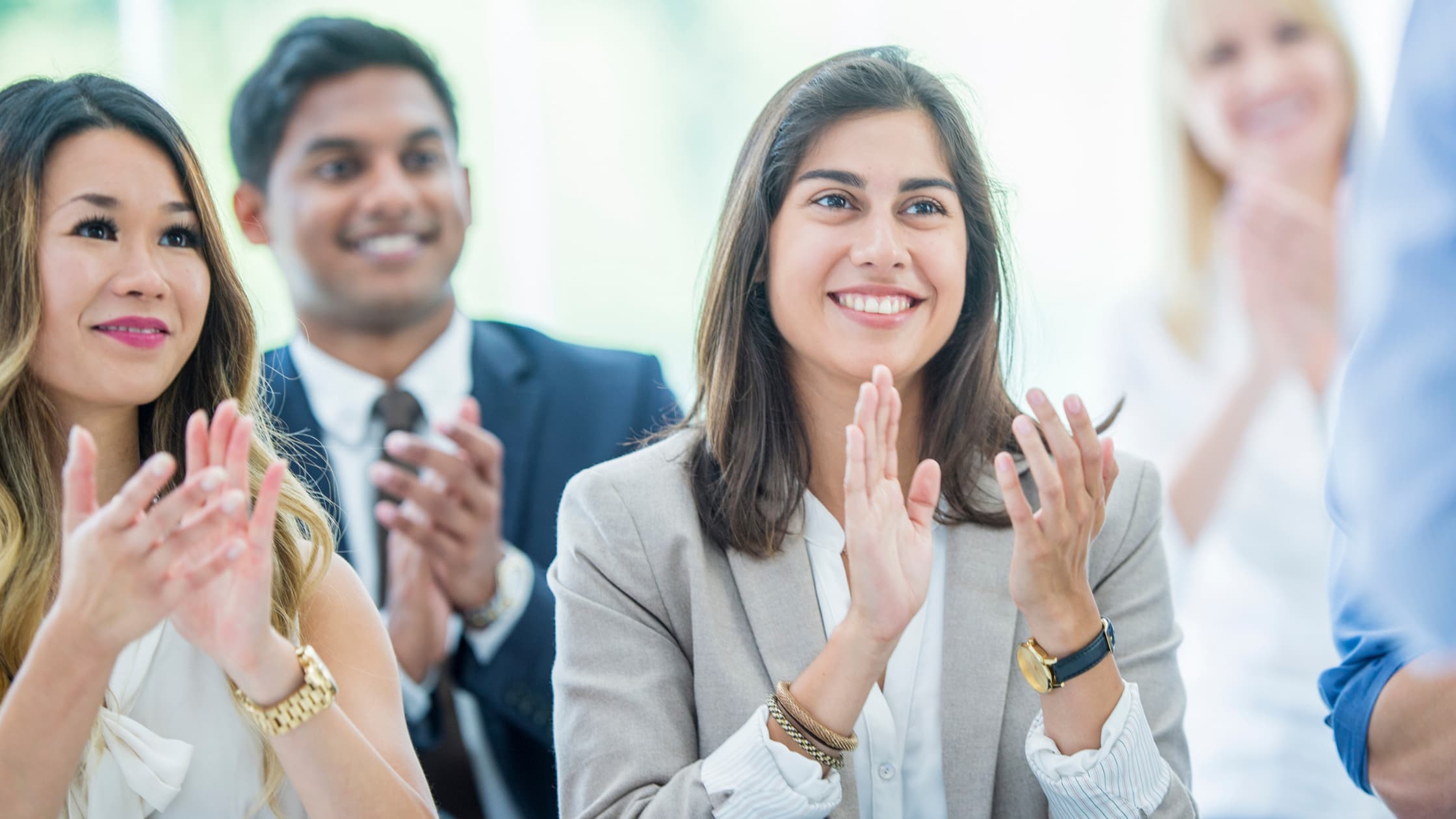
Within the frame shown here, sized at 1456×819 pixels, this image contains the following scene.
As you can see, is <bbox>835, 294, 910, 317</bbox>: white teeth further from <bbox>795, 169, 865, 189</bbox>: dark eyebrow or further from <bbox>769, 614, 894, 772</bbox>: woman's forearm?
<bbox>769, 614, 894, 772</bbox>: woman's forearm

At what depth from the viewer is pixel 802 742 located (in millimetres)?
1461

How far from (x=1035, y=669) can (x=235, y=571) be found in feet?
2.95

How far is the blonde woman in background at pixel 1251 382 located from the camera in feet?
9.11

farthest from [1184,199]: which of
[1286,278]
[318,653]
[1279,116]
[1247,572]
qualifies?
[318,653]

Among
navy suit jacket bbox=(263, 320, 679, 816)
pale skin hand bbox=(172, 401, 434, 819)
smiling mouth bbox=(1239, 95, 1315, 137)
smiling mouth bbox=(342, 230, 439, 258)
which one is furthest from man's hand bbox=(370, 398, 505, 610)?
smiling mouth bbox=(1239, 95, 1315, 137)

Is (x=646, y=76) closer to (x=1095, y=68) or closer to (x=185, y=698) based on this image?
(x=1095, y=68)

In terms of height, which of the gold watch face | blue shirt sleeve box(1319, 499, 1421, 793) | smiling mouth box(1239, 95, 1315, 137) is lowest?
the gold watch face

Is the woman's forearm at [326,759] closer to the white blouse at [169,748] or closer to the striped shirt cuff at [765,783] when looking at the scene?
the white blouse at [169,748]

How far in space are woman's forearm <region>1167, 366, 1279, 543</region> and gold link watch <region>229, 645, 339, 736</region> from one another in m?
2.43

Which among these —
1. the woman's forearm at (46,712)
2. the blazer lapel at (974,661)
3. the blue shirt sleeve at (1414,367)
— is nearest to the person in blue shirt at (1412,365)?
the blue shirt sleeve at (1414,367)

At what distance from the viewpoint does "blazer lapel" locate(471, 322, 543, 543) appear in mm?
2686

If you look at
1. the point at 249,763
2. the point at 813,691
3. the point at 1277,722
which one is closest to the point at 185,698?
the point at 249,763

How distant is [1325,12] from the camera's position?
132 inches

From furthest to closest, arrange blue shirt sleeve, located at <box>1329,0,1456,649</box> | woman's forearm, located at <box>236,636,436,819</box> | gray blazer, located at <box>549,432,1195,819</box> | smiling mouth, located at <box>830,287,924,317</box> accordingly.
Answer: smiling mouth, located at <box>830,287,924,317</box>
gray blazer, located at <box>549,432,1195,819</box>
woman's forearm, located at <box>236,636,436,819</box>
blue shirt sleeve, located at <box>1329,0,1456,649</box>
